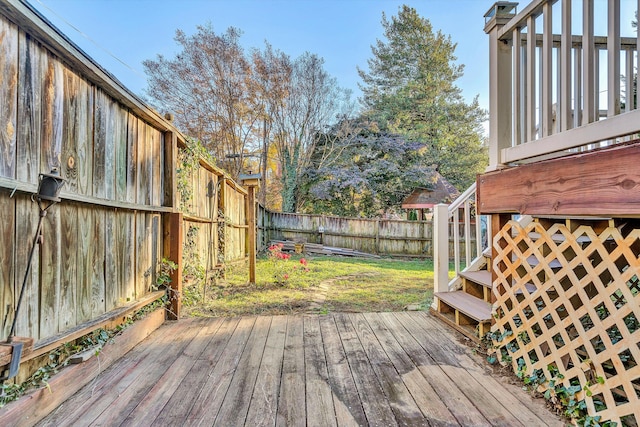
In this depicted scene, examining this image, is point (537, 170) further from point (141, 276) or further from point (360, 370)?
point (141, 276)

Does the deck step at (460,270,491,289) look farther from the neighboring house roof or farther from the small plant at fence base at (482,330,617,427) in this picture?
the neighboring house roof

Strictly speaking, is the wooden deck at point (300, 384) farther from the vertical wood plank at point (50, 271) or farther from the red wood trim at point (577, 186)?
the red wood trim at point (577, 186)

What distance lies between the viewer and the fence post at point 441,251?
10.1 feet

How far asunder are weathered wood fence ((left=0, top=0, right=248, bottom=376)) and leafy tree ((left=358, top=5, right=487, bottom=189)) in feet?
35.0

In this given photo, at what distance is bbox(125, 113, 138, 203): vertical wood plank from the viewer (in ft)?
7.62

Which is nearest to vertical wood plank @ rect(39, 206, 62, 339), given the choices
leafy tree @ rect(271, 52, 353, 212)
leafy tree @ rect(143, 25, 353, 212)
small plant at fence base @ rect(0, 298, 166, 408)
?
small plant at fence base @ rect(0, 298, 166, 408)

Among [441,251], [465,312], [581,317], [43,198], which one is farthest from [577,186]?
[43,198]

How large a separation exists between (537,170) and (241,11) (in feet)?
33.6

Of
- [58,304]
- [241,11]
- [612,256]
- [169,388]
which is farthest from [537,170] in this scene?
[241,11]

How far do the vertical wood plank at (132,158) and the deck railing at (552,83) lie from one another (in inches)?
107

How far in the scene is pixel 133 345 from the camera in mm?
2273

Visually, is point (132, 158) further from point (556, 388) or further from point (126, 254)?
point (556, 388)

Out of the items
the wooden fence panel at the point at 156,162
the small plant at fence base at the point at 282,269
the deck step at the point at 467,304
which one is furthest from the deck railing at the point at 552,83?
the small plant at fence base at the point at 282,269

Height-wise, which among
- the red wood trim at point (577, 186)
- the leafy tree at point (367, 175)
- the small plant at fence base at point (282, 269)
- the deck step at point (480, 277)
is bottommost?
the small plant at fence base at point (282, 269)
